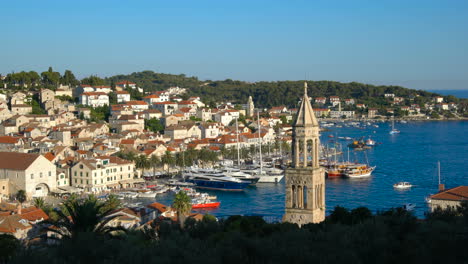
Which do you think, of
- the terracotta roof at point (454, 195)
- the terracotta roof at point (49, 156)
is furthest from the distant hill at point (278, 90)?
the terracotta roof at point (454, 195)

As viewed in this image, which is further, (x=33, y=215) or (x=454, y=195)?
(x=454, y=195)

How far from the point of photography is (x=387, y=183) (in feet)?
113

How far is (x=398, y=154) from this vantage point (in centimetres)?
4944

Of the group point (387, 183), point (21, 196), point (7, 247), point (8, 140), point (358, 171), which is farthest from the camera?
point (358, 171)

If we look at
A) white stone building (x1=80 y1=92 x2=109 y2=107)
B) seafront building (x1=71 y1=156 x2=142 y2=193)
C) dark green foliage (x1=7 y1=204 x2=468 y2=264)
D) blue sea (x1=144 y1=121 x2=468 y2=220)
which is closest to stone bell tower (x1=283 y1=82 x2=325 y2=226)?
dark green foliage (x1=7 y1=204 x2=468 y2=264)

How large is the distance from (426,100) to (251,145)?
2794 inches

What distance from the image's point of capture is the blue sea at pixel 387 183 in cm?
2797

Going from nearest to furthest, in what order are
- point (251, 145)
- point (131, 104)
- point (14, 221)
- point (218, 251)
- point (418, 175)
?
point (218, 251), point (14, 221), point (418, 175), point (251, 145), point (131, 104)

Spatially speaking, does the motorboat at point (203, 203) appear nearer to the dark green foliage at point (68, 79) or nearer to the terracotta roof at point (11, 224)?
the terracotta roof at point (11, 224)

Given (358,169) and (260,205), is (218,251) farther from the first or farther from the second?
(358,169)

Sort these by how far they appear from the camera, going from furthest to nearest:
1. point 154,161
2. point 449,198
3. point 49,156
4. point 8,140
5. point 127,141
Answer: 1. point 127,141
2. point 8,140
3. point 154,161
4. point 49,156
5. point 449,198

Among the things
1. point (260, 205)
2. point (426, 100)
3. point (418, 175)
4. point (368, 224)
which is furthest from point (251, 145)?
point (426, 100)

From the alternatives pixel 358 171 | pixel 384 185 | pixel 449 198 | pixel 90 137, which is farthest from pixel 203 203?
pixel 90 137

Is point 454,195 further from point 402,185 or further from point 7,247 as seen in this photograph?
point 7,247
